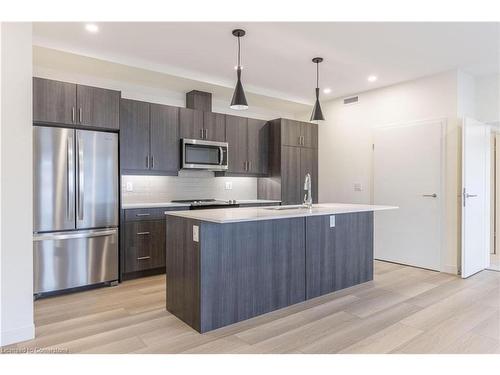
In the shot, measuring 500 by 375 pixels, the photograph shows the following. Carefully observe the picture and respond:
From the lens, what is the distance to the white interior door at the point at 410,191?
14.1 feet

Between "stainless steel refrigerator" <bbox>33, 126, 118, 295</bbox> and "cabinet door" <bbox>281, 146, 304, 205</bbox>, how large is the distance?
2668mm

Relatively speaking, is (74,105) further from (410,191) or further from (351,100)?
(410,191)

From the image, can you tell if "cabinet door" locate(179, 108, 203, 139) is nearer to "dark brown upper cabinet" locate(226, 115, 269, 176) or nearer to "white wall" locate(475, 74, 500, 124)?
"dark brown upper cabinet" locate(226, 115, 269, 176)

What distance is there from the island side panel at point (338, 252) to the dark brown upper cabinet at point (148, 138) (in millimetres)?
2219

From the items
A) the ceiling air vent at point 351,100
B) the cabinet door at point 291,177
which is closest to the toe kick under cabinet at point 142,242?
the cabinet door at point 291,177

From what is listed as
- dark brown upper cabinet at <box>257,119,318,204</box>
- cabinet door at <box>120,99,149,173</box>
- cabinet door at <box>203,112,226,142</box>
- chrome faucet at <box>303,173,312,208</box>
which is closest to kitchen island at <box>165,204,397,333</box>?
chrome faucet at <box>303,173,312,208</box>

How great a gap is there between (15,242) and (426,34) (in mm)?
4016

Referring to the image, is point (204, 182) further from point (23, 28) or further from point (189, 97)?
point (23, 28)

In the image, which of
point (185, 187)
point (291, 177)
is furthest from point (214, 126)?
point (291, 177)

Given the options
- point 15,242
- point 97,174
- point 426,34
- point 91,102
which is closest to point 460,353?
point 426,34

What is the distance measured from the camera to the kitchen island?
252 centimetres

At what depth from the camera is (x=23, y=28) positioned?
235 centimetres

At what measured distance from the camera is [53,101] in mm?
3346

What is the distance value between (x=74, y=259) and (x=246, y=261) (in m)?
1.96
